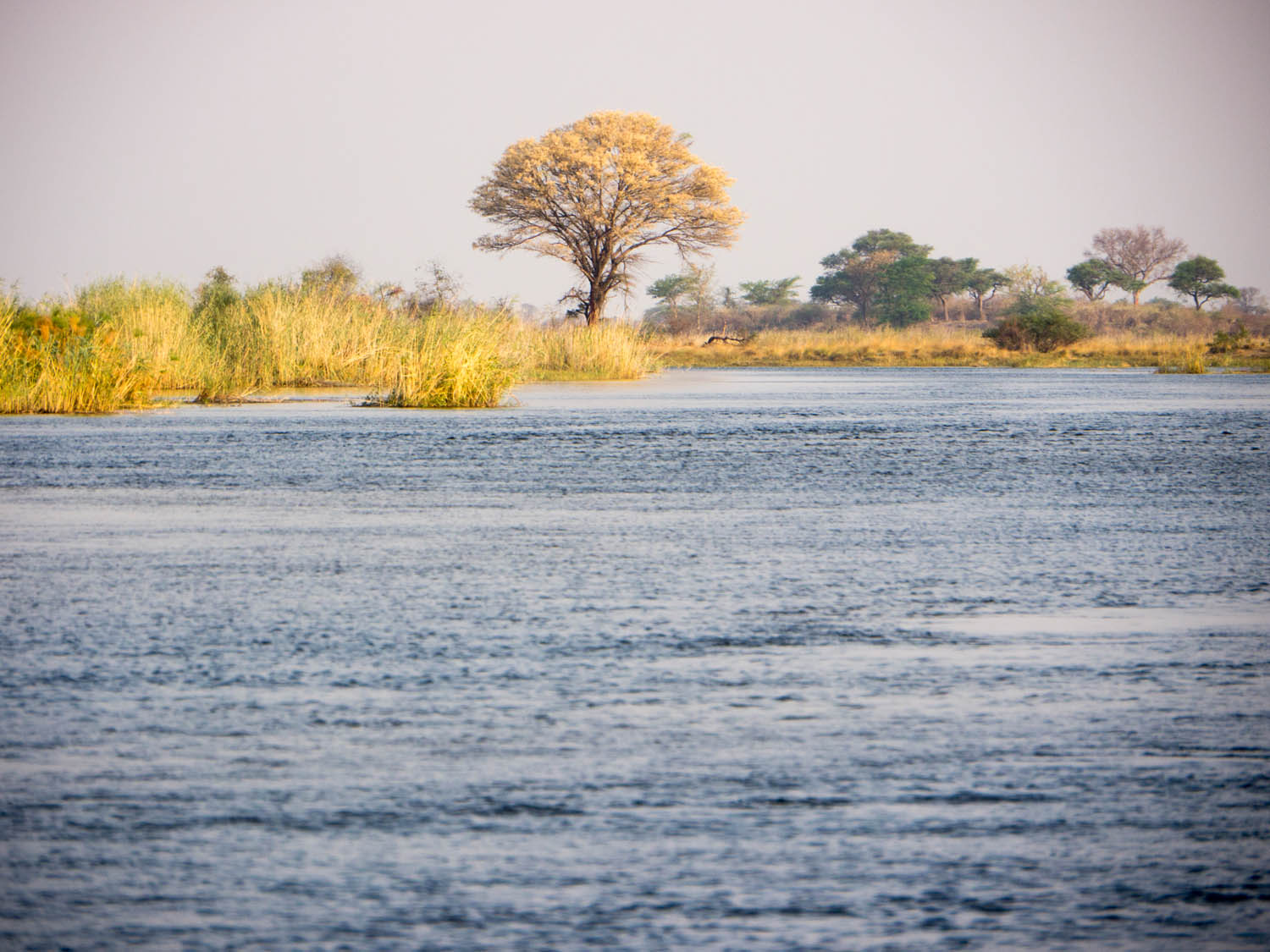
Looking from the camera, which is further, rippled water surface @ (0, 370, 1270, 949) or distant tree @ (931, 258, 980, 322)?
distant tree @ (931, 258, 980, 322)

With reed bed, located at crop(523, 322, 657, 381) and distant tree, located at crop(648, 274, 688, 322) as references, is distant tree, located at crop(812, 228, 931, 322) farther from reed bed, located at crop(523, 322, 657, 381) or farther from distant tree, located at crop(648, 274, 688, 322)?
reed bed, located at crop(523, 322, 657, 381)

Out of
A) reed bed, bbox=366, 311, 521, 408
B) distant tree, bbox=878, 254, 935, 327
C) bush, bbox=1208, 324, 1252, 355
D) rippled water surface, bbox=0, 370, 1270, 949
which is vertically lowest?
rippled water surface, bbox=0, 370, 1270, 949

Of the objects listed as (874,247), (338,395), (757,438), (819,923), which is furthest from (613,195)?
(819,923)

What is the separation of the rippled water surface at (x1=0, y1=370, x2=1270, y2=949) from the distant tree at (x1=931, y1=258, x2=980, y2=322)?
84.0m

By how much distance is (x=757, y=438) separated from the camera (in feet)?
54.3

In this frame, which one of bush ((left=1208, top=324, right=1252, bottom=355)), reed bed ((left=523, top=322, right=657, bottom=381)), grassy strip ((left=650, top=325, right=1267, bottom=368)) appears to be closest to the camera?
reed bed ((left=523, top=322, right=657, bottom=381))

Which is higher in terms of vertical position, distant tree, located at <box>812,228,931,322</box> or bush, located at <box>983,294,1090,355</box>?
distant tree, located at <box>812,228,931,322</box>

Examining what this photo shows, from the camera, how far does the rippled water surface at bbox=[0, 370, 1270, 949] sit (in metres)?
2.94

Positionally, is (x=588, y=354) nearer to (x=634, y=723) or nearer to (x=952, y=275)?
(x=634, y=723)

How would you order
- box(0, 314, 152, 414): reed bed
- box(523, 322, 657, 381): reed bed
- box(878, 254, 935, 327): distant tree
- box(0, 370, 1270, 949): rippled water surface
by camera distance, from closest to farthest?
1. box(0, 370, 1270, 949): rippled water surface
2. box(0, 314, 152, 414): reed bed
3. box(523, 322, 657, 381): reed bed
4. box(878, 254, 935, 327): distant tree

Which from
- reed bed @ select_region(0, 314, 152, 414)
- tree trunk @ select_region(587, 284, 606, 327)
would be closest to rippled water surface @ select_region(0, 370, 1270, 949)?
Answer: reed bed @ select_region(0, 314, 152, 414)

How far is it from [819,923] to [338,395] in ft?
84.1

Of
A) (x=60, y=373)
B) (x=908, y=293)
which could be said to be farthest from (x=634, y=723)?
(x=908, y=293)

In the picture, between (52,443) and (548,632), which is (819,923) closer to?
(548,632)
